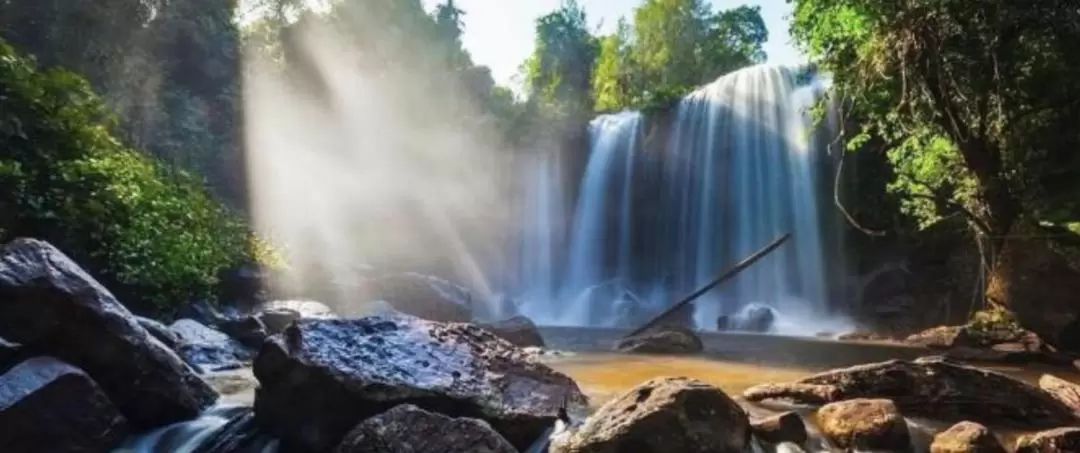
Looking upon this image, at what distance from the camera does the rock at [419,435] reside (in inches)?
192

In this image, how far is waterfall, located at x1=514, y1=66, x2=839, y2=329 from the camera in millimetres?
22750

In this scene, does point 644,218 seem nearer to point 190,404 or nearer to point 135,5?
point 135,5

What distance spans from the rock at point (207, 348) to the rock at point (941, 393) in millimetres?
6225

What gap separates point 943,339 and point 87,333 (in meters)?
13.7

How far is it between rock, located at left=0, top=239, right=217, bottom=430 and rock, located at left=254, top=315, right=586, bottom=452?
96 cm

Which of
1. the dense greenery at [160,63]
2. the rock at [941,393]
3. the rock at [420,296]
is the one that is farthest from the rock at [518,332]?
the dense greenery at [160,63]

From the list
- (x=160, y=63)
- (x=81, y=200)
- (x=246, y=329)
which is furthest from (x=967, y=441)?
(x=160, y=63)

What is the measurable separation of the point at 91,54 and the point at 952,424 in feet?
62.6

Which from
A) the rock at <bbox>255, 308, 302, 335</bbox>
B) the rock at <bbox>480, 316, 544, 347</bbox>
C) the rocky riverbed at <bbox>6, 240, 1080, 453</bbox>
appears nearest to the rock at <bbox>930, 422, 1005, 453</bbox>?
the rocky riverbed at <bbox>6, 240, 1080, 453</bbox>

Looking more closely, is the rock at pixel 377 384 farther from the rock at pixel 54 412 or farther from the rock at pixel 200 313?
the rock at pixel 200 313

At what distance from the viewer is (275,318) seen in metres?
11.4

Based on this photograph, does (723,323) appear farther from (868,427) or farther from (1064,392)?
(868,427)

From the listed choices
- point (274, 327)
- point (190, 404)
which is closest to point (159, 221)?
point (274, 327)

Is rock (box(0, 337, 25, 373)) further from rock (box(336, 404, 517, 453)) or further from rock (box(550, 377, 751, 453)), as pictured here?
rock (box(550, 377, 751, 453))
